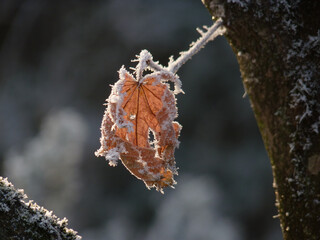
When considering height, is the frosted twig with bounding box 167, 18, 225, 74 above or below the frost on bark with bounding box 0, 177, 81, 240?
above

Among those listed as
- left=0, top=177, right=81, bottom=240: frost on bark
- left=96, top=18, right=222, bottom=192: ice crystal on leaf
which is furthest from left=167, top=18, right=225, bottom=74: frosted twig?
left=0, top=177, right=81, bottom=240: frost on bark

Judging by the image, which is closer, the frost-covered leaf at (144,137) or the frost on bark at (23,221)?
the frost on bark at (23,221)

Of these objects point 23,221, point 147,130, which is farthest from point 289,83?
point 23,221

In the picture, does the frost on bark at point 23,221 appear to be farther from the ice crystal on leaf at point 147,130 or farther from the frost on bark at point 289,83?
the frost on bark at point 289,83

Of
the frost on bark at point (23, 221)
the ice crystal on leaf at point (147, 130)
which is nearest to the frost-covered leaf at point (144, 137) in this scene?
the ice crystal on leaf at point (147, 130)

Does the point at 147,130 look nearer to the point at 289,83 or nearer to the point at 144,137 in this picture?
the point at 144,137

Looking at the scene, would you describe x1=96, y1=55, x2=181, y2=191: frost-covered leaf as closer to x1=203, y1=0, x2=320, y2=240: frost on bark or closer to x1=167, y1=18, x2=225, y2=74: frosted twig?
x1=167, y1=18, x2=225, y2=74: frosted twig

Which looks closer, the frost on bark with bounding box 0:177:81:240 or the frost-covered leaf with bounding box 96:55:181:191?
the frost on bark with bounding box 0:177:81:240
